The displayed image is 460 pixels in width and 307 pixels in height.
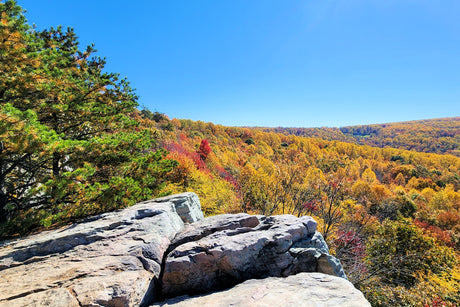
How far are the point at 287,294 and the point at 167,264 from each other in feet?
7.59

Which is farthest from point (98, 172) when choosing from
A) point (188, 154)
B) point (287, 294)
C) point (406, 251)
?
point (406, 251)

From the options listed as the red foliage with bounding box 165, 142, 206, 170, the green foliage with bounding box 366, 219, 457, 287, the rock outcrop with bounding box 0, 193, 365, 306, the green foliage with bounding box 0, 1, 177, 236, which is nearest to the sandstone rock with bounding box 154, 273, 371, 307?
the rock outcrop with bounding box 0, 193, 365, 306

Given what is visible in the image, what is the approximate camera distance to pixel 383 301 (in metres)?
8.48

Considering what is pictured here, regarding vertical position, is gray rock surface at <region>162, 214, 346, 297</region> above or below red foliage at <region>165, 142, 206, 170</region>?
below

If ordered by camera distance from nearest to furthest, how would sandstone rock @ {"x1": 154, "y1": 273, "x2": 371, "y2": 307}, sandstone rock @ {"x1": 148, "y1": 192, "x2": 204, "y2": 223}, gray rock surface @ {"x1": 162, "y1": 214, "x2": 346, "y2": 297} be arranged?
sandstone rock @ {"x1": 154, "y1": 273, "x2": 371, "y2": 307}, gray rock surface @ {"x1": 162, "y1": 214, "x2": 346, "y2": 297}, sandstone rock @ {"x1": 148, "y1": 192, "x2": 204, "y2": 223}

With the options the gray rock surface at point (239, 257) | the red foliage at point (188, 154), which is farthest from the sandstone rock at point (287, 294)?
the red foliage at point (188, 154)

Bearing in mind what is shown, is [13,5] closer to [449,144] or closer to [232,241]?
[232,241]

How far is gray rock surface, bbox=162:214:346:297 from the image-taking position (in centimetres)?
377

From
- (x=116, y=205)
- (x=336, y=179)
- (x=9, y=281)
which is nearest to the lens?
(x=9, y=281)

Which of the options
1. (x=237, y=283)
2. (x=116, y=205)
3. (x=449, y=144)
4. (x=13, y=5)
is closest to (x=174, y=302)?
(x=237, y=283)

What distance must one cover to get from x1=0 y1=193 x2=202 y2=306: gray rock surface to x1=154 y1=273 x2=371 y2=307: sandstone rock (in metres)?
0.82

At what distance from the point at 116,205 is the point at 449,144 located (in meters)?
248

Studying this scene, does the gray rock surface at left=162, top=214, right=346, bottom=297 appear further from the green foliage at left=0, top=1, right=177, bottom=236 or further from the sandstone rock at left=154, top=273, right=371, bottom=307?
the green foliage at left=0, top=1, right=177, bottom=236

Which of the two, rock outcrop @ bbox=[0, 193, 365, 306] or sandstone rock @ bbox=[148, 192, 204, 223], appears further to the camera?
sandstone rock @ bbox=[148, 192, 204, 223]
